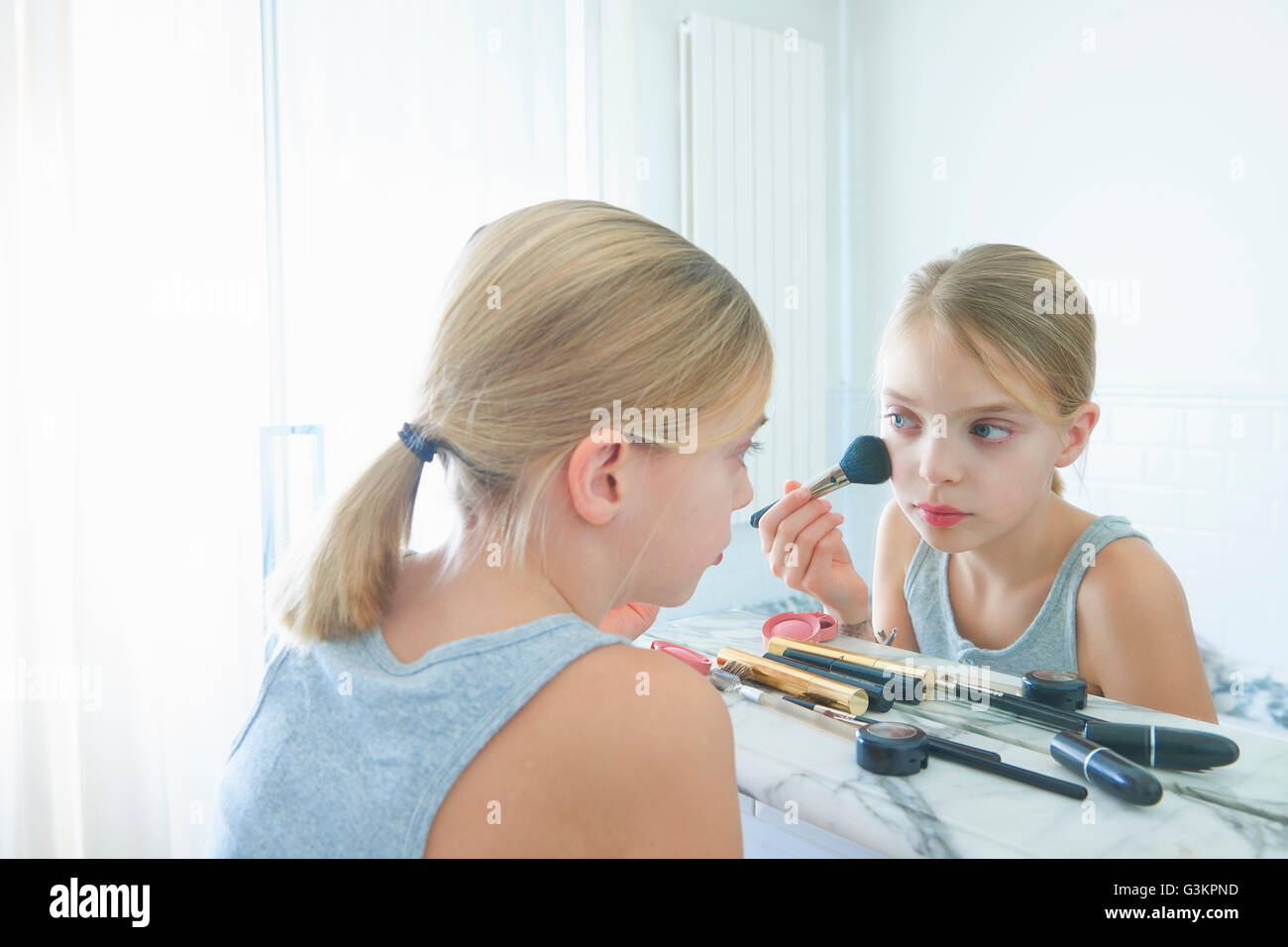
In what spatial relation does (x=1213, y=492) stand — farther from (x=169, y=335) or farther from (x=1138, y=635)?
(x=169, y=335)

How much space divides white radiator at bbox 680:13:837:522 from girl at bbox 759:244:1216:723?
1.11m

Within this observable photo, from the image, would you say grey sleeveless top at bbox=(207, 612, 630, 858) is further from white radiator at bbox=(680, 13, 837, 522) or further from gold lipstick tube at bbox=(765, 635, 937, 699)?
white radiator at bbox=(680, 13, 837, 522)

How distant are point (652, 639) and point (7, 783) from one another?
98 centimetres

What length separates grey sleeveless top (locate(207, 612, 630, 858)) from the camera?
46 centimetres

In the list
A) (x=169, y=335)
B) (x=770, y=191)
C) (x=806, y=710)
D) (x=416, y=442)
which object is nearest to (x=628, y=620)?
(x=806, y=710)

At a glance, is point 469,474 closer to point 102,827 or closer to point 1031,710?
point 1031,710

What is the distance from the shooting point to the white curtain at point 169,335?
1.28 m

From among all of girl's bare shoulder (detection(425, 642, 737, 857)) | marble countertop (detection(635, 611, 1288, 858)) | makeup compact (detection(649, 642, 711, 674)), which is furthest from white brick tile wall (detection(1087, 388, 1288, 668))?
girl's bare shoulder (detection(425, 642, 737, 857))

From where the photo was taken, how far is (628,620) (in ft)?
2.65

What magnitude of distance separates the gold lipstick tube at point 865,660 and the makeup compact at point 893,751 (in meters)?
0.14

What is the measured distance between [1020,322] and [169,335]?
1.17 m

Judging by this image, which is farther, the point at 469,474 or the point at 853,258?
the point at 853,258

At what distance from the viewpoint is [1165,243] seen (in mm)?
1799
